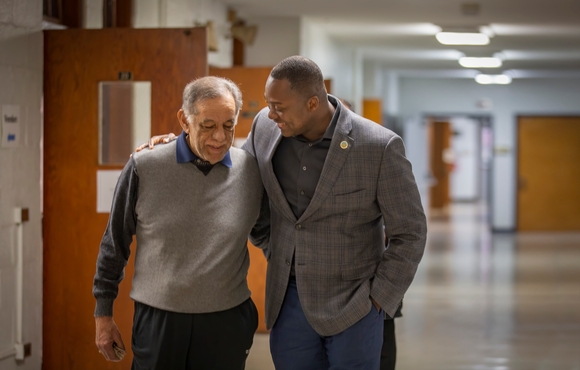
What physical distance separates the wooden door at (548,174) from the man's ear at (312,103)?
13.8 m

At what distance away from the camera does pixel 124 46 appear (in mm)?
4188

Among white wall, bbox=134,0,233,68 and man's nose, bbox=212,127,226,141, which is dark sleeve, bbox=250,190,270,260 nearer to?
man's nose, bbox=212,127,226,141

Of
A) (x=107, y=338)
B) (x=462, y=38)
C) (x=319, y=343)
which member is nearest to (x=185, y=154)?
(x=107, y=338)

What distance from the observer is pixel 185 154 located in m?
2.39

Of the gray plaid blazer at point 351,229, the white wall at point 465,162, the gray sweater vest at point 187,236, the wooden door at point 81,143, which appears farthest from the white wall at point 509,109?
the gray sweater vest at point 187,236

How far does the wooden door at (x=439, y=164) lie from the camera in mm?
20938

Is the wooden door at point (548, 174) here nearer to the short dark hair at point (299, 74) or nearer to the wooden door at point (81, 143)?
the wooden door at point (81, 143)

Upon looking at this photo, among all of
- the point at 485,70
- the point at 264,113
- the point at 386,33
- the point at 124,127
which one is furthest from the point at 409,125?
the point at 264,113

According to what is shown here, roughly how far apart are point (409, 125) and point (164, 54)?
11567 millimetres

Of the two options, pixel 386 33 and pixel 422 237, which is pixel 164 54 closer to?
pixel 422 237

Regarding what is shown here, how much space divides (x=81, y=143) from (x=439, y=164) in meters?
18.6

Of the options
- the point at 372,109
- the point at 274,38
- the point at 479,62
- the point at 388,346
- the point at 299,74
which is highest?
the point at 479,62

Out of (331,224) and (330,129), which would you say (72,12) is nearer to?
(330,129)

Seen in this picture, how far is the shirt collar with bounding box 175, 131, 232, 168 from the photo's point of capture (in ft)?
7.81
